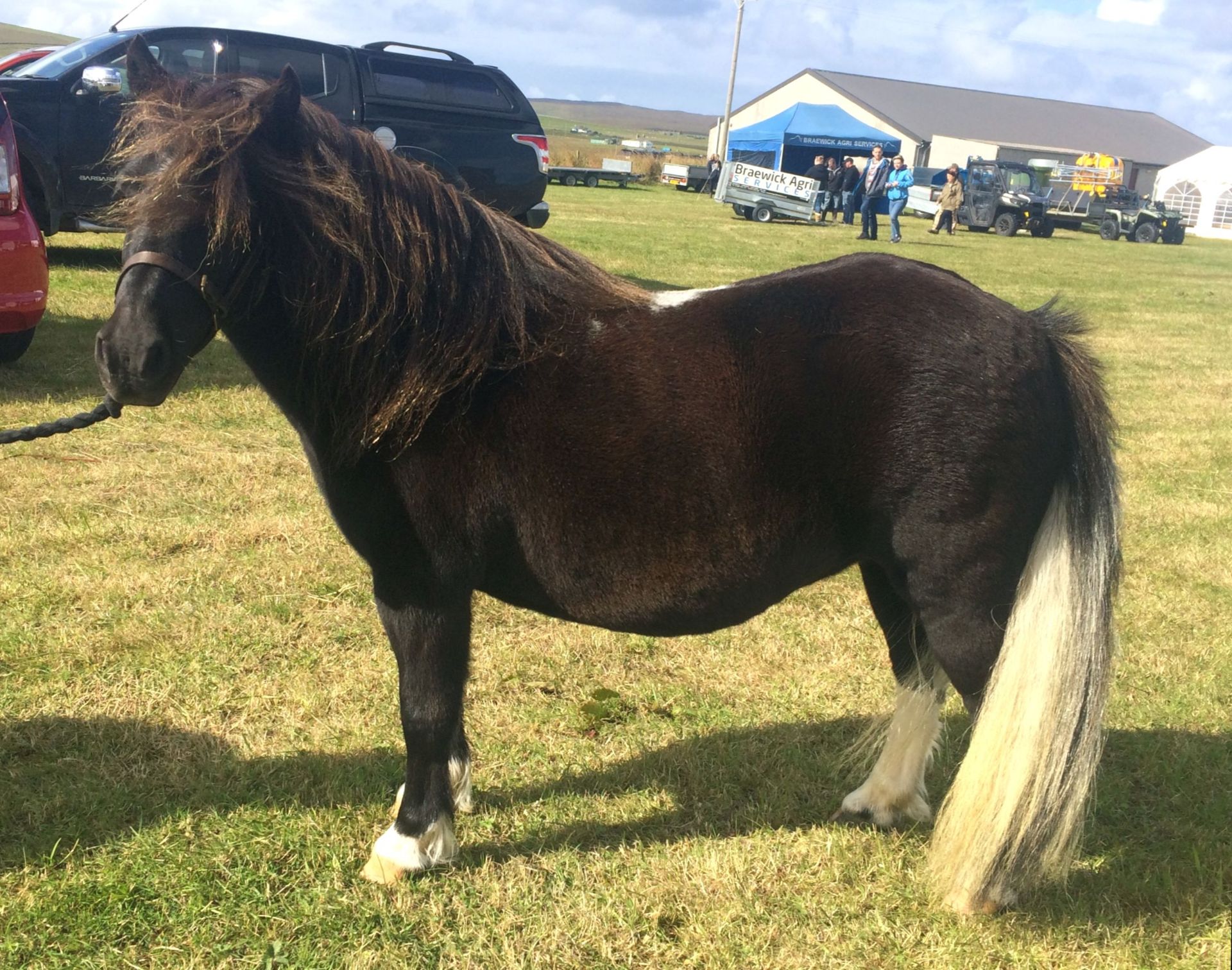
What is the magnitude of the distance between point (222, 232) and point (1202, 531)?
5.66 m

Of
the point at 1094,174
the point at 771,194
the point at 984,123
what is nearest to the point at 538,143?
the point at 771,194

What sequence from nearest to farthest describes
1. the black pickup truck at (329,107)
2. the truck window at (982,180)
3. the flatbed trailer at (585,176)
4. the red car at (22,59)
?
the black pickup truck at (329,107), the red car at (22,59), the truck window at (982,180), the flatbed trailer at (585,176)

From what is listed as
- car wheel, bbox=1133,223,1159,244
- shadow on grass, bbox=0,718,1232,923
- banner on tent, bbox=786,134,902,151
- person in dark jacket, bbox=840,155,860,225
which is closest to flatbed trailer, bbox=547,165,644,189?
banner on tent, bbox=786,134,902,151

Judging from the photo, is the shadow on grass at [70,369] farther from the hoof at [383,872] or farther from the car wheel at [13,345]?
the hoof at [383,872]

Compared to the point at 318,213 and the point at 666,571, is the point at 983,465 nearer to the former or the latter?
the point at 666,571

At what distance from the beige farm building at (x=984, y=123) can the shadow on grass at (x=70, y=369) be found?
49194 millimetres

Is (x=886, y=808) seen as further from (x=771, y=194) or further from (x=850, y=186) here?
(x=850, y=186)

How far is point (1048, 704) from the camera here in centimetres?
231

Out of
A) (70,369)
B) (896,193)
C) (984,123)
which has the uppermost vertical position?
(984,123)

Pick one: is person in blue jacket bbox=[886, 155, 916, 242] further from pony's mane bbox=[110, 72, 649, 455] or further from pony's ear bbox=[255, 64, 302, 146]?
pony's ear bbox=[255, 64, 302, 146]

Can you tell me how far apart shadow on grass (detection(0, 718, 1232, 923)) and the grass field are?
0.01 metres

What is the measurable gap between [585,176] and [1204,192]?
27797mm

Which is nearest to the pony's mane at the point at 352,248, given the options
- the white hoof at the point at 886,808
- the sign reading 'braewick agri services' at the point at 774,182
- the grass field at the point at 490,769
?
the grass field at the point at 490,769

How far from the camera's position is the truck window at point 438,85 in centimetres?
964
